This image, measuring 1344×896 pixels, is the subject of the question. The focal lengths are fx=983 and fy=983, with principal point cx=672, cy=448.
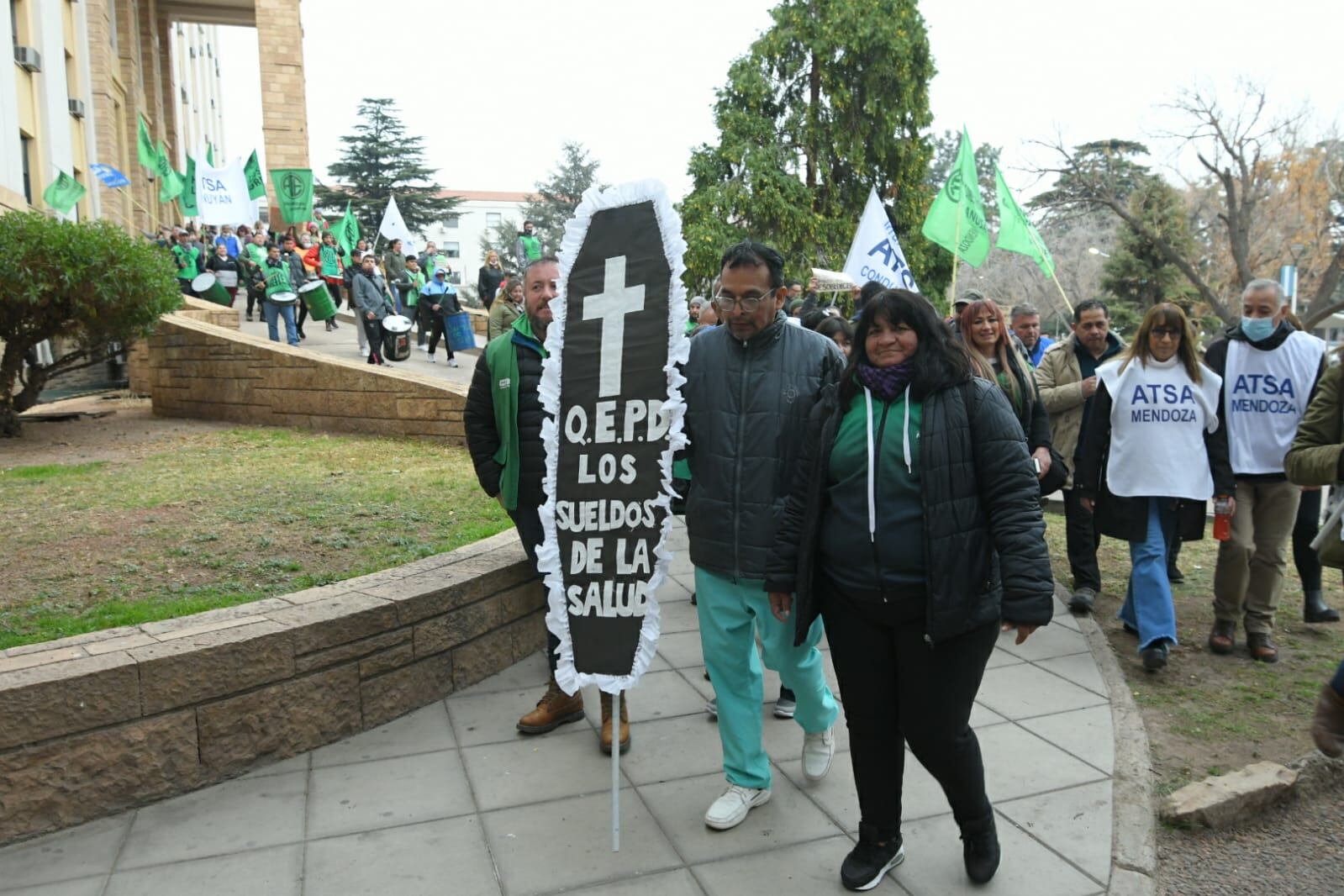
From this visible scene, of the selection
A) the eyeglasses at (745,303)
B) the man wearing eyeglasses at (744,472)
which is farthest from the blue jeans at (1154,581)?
the eyeglasses at (745,303)

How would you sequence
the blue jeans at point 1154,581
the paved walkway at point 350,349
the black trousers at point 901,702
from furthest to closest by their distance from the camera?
the paved walkway at point 350,349
the blue jeans at point 1154,581
the black trousers at point 901,702

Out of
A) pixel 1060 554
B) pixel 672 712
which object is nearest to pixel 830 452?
pixel 672 712

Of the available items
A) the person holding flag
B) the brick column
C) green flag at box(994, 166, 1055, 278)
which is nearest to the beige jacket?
green flag at box(994, 166, 1055, 278)

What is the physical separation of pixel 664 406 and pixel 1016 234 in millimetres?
7370

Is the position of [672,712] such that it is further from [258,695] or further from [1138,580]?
[1138,580]

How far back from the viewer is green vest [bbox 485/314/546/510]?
14.0ft

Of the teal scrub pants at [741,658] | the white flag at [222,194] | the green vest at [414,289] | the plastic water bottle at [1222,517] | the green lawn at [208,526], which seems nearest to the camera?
the teal scrub pants at [741,658]

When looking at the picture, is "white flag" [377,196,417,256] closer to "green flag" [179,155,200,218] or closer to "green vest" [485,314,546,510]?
"green flag" [179,155,200,218]

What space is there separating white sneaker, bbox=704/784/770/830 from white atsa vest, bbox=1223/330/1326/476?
3436mm

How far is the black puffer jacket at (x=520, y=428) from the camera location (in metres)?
4.27

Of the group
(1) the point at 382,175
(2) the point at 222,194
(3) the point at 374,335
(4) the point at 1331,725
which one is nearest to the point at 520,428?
(4) the point at 1331,725

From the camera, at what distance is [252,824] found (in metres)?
3.52

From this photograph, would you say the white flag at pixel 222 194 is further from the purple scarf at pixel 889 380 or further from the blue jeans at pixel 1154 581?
the purple scarf at pixel 889 380

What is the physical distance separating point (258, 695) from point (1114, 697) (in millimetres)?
3841
